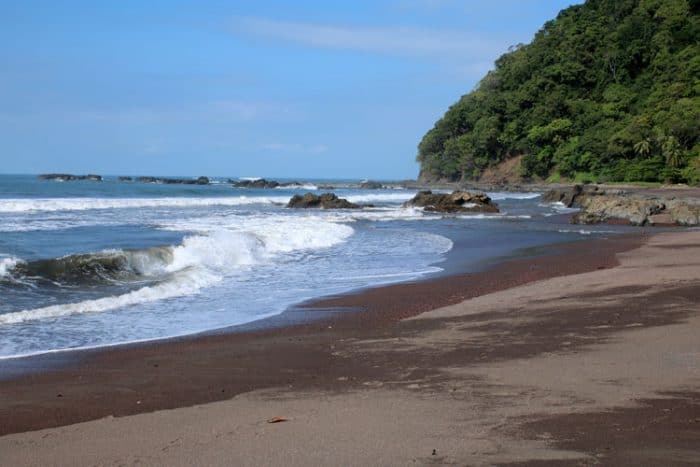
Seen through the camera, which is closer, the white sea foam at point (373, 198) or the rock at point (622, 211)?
the rock at point (622, 211)

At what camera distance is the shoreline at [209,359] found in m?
5.79

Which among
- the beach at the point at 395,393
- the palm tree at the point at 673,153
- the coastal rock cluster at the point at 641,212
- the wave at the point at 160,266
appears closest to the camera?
the beach at the point at 395,393

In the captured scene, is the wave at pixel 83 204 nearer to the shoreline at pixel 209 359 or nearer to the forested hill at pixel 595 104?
the shoreline at pixel 209 359

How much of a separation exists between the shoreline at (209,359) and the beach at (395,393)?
0.03 meters

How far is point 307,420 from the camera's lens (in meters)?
5.09

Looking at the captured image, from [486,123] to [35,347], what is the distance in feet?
314

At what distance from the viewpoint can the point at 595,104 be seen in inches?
3398

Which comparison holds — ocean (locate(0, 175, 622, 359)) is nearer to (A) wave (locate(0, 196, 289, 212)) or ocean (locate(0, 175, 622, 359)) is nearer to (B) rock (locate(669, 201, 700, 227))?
(B) rock (locate(669, 201, 700, 227))

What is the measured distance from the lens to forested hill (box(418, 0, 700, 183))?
63.5 meters

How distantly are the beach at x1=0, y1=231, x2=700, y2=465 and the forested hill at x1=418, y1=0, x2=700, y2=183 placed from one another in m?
50.2

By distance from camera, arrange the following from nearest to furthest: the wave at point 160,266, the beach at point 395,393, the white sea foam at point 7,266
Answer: the beach at point 395,393 → the wave at point 160,266 → the white sea foam at point 7,266

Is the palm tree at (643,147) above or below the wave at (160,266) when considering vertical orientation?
above

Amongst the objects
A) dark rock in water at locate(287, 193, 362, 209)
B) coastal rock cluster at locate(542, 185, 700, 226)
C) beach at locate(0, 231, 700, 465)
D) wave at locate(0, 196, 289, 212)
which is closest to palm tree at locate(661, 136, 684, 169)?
coastal rock cluster at locate(542, 185, 700, 226)

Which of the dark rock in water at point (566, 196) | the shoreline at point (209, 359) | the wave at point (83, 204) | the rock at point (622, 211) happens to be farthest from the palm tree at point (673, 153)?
the shoreline at point (209, 359)
